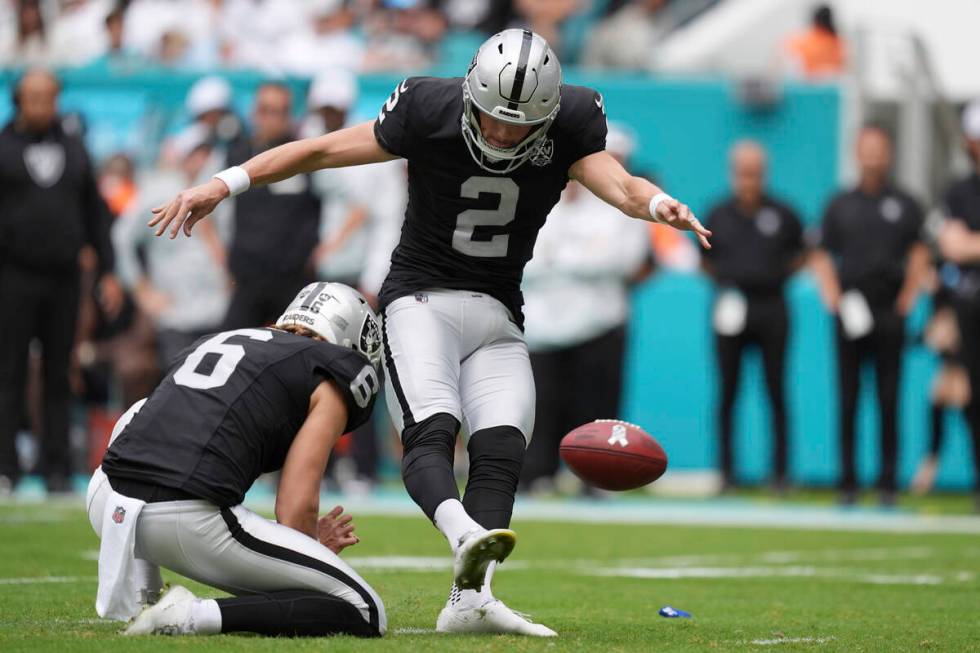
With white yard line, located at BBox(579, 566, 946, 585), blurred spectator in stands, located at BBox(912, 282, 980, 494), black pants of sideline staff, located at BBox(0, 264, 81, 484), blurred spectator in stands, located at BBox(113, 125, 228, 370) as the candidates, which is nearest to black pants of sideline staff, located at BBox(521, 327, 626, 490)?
blurred spectator in stands, located at BBox(113, 125, 228, 370)

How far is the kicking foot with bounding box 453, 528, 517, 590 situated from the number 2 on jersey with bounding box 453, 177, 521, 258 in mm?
1098

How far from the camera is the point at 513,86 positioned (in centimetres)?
479

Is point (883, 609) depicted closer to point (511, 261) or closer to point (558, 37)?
point (511, 261)

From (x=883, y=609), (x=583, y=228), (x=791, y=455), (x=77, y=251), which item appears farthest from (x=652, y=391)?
(x=883, y=609)

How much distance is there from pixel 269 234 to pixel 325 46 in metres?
4.99

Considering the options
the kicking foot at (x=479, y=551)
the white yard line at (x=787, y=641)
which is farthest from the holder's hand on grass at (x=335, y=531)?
the white yard line at (x=787, y=641)

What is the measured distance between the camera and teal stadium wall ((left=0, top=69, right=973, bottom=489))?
1198 cm

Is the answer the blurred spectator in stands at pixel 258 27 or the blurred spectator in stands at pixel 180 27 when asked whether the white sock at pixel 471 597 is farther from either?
the blurred spectator in stands at pixel 258 27

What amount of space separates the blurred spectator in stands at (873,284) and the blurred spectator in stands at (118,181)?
5223mm

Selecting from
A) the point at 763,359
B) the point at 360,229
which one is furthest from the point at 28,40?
the point at 763,359

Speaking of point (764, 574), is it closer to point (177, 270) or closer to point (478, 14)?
point (177, 270)

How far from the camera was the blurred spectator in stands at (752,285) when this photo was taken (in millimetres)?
11008

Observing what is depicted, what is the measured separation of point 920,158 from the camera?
13.6m

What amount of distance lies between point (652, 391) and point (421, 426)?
7.39 metres
